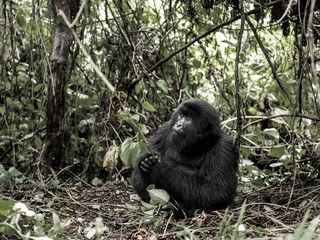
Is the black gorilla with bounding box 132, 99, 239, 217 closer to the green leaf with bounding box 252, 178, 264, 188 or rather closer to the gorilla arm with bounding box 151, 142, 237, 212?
the gorilla arm with bounding box 151, 142, 237, 212

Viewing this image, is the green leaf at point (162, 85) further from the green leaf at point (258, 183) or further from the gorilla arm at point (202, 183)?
the green leaf at point (258, 183)

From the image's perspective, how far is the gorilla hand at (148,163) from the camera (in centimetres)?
336

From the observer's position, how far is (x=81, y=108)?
5176 mm

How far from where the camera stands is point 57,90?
157 inches

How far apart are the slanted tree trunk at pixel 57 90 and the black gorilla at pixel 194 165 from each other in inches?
37.9

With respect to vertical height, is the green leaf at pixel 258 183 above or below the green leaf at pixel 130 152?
below

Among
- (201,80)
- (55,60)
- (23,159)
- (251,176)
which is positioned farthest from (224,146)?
(201,80)

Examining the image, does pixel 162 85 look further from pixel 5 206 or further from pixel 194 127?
pixel 5 206

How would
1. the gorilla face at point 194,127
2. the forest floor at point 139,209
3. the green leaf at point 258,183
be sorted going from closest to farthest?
the forest floor at point 139,209, the gorilla face at point 194,127, the green leaf at point 258,183

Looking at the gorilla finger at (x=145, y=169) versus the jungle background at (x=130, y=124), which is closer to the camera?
the jungle background at (x=130, y=124)

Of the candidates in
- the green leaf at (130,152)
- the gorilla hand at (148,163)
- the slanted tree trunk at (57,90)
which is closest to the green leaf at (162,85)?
the gorilla hand at (148,163)

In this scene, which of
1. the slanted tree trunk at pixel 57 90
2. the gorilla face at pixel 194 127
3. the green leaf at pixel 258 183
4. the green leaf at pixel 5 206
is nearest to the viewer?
the green leaf at pixel 5 206

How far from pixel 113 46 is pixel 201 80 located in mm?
1785

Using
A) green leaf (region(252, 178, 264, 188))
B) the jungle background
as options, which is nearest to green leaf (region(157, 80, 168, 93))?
the jungle background
